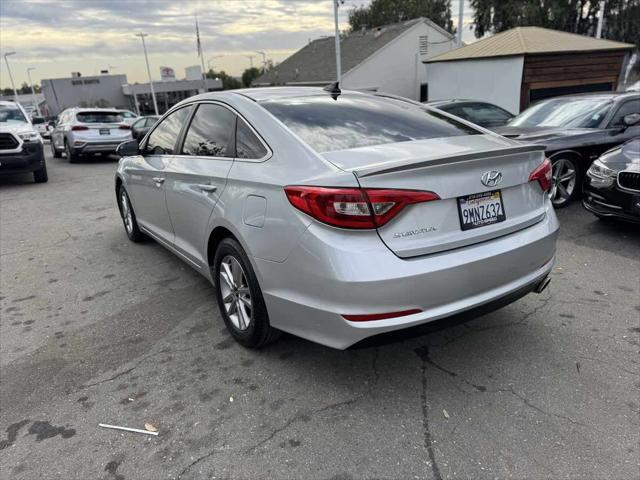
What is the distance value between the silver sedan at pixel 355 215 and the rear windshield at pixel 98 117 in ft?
41.1

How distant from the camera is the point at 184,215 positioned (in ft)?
12.6

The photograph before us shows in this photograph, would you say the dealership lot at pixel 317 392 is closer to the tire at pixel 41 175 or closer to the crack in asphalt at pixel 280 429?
the crack in asphalt at pixel 280 429

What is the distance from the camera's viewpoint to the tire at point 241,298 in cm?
293

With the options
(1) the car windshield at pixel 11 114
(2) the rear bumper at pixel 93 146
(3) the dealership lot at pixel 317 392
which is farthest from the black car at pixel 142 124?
(3) the dealership lot at pixel 317 392

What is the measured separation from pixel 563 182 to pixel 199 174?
5316mm

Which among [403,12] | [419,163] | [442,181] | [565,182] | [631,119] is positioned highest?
[403,12]

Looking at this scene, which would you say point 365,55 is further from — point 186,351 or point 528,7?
point 186,351

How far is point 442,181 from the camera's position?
2473 mm

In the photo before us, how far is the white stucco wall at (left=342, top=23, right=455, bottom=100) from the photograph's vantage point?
103 ft

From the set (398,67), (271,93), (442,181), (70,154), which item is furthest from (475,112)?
(398,67)

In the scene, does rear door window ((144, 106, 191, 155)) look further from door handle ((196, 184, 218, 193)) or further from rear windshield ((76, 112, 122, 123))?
rear windshield ((76, 112, 122, 123))

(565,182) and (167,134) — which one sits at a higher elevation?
(167,134)

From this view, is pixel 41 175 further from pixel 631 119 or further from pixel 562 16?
pixel 562 16

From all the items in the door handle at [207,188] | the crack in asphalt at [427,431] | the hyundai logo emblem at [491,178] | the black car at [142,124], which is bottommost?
the crack in asphalt at [427,431]
